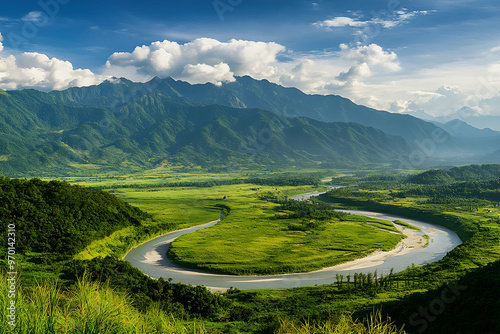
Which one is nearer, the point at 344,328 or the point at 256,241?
the point at 344,328

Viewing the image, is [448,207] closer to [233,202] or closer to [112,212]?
[233,202]

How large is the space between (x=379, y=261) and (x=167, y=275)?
51.5 m

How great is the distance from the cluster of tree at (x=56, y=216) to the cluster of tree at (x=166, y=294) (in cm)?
2041

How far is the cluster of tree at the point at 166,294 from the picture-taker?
158 feet

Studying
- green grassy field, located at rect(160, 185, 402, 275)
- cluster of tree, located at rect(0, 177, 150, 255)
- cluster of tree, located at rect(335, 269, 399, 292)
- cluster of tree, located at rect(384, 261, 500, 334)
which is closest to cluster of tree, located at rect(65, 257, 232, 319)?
cluster of tree, located at rect(0, 177, 150, 255)

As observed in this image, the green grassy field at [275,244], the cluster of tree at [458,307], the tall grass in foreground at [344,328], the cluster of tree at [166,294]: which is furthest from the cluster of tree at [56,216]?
the tall grass in foreground at [344,328]

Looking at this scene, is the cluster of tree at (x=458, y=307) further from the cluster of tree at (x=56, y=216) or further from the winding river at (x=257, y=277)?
the cluster of tree at (x=56, y=216)

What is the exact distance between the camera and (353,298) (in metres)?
54.3

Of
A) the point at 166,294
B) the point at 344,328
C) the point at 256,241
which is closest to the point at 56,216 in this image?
the point at 166,294

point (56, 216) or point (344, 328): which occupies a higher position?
point (344, 328)

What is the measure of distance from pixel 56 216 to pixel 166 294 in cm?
4938

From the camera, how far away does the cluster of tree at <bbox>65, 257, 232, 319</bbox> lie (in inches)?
1898

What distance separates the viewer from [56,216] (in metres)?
84.1

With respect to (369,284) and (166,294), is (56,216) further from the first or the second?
(369,284)
